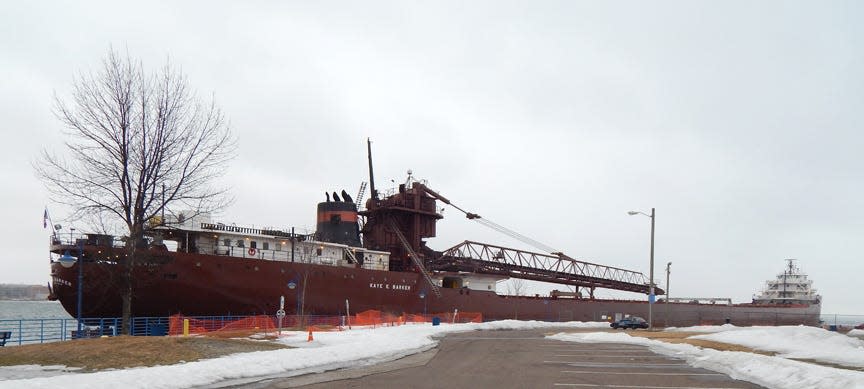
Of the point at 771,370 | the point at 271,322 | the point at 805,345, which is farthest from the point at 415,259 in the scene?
the point at 771,370

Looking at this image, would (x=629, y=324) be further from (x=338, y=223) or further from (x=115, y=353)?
(x=115, y=353)

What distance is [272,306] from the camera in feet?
132

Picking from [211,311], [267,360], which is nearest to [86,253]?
[211,311]

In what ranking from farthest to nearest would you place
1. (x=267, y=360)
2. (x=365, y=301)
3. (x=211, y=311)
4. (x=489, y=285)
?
(x=489, y=285) < (x=365, y=301) < (x=211, y=311) < (x=267, y=360)

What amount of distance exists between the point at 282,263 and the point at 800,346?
2890 centimetres

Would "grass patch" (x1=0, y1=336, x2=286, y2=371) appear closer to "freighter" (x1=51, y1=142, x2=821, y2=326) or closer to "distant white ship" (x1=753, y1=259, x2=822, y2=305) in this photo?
"freighter" (x1=51, y1=142, x2=821, y2=326)

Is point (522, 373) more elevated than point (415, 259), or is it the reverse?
point (415, 259)

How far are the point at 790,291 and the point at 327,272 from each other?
83.4 metres

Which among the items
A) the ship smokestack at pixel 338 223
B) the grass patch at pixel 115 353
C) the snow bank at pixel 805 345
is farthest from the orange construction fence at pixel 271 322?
the snow bank at pixel 805 345

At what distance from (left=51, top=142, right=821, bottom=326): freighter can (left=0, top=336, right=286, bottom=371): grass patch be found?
227 inches

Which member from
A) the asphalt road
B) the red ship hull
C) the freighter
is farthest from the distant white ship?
the asphalt road

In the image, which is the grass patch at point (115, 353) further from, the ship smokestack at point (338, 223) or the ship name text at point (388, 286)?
the ship smokestack at point (338, 223)

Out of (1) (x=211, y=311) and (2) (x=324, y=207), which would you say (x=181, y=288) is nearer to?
(1) (x=211, y=311)

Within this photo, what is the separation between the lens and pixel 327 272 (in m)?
Result: 43.4
